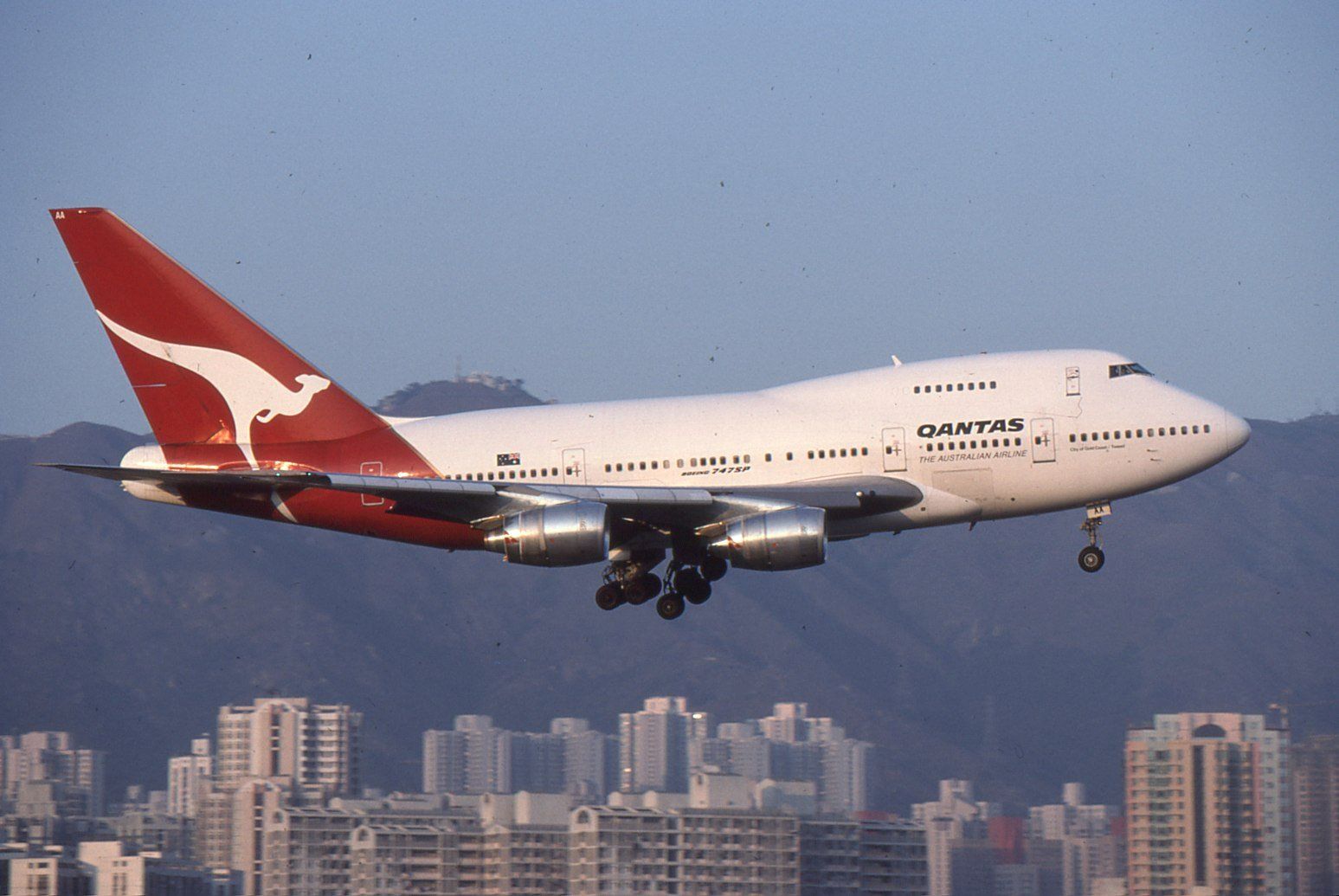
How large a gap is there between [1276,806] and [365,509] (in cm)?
8485

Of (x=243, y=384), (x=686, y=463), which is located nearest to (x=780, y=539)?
(x=686, y=463)

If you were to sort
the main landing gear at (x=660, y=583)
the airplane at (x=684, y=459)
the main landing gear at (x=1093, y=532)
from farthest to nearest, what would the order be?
the main landing gear at (x=660, y=583) → the main landing gear at (x=1093, y=532) → the airplane at (x=684, y=459)

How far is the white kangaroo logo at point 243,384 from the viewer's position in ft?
192

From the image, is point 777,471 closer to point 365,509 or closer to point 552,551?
point 552,551

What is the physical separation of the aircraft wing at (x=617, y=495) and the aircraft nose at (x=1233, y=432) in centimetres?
884

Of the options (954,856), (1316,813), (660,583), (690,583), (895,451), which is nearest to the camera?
(895,451)

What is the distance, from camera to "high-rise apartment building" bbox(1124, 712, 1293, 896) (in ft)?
406

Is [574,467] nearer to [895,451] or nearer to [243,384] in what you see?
[895,451]

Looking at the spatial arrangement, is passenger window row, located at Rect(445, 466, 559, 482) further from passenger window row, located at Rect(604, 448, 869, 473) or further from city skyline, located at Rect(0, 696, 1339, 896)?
city skyline, located at Rect(0, 696, 1339, 896)

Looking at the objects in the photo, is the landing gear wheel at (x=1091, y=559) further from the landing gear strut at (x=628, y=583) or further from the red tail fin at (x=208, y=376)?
the red tail fin at (x=208, y=376)

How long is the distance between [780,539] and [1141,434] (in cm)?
1080

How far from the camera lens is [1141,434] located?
175 ft

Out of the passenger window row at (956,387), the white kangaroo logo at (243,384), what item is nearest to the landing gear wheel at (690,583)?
the passenger window row at (956,387)

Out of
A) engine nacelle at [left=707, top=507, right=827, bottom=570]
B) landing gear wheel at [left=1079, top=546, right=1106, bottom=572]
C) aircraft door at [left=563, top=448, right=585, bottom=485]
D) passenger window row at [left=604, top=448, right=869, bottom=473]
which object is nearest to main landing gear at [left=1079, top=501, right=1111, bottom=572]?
landing gear wheel at [left=1079, top=546, right=1106, bottom=572]
